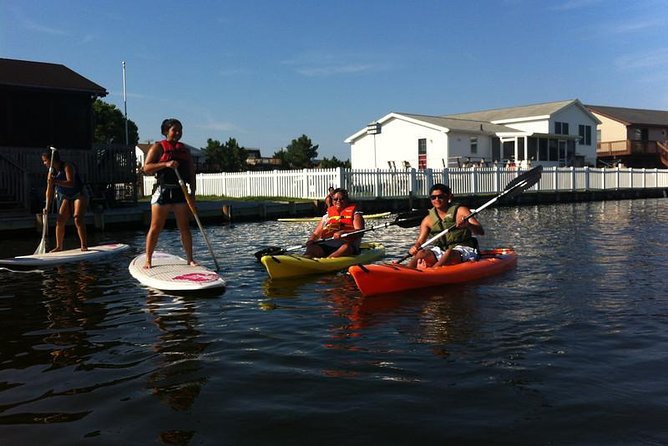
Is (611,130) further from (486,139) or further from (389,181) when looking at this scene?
(389,181)

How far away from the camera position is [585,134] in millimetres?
46562

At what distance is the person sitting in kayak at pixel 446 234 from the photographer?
26.8 ft

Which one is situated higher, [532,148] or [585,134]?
[585,134]

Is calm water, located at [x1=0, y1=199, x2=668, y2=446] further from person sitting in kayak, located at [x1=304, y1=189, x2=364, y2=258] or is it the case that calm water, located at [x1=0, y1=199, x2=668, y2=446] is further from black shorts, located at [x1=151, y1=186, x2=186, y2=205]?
black shorts, located at [x1=151, y1=186, x2=186, y2=205]

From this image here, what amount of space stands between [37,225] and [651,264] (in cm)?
1378

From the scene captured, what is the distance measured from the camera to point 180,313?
634cm

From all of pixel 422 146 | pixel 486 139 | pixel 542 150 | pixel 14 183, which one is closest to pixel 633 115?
pixel 542 150

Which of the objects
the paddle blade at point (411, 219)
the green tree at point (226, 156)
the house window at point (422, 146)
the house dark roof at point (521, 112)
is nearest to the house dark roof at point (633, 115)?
the house dark roof at point (521, 112)

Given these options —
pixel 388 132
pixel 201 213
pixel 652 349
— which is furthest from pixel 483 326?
pixel 388 132

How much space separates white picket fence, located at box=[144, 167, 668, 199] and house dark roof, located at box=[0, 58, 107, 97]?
854cm

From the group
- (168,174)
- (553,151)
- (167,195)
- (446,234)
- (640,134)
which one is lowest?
(446,234)

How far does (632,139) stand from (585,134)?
889cm

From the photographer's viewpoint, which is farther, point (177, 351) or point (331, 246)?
point (331, 246)

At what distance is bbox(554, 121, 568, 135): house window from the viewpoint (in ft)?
144
